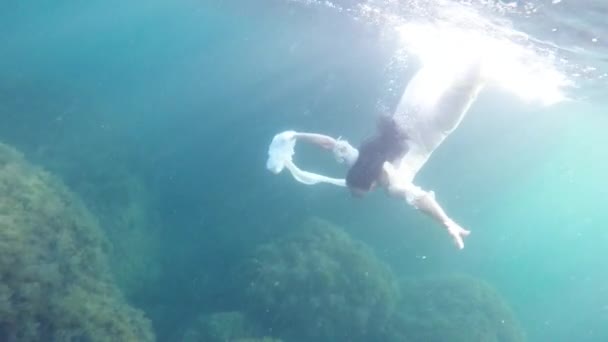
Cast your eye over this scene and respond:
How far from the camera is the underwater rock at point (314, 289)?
55.2 ft

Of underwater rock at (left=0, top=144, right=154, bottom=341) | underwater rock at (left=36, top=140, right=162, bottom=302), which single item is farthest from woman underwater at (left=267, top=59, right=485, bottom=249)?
underwater rock at (left=36, top=140, right=162, bottom=302)

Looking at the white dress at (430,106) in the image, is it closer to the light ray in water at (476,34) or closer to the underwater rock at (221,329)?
the light ray in water at (476,34)

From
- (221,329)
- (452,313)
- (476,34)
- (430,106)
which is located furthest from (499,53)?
(221,329)

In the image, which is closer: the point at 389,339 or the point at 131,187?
the point at 389,339

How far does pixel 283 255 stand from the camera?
57.7 ft

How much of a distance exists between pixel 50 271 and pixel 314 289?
8.88 m

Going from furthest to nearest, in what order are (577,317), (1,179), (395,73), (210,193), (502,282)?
1. (502,282)
2. (577,317)
3. (395,73)
4. (210,193)
5. (1,179)

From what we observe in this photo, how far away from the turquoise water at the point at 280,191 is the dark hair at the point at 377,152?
6581mm

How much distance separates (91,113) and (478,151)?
2486 cm

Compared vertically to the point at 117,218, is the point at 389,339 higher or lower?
lower

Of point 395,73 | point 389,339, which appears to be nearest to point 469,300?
point 389,339

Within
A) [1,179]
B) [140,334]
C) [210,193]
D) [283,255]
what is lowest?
[210,193]

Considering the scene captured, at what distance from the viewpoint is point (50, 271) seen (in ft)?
33.6

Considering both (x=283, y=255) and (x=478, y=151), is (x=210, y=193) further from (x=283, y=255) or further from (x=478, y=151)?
(x=478, y=151)
